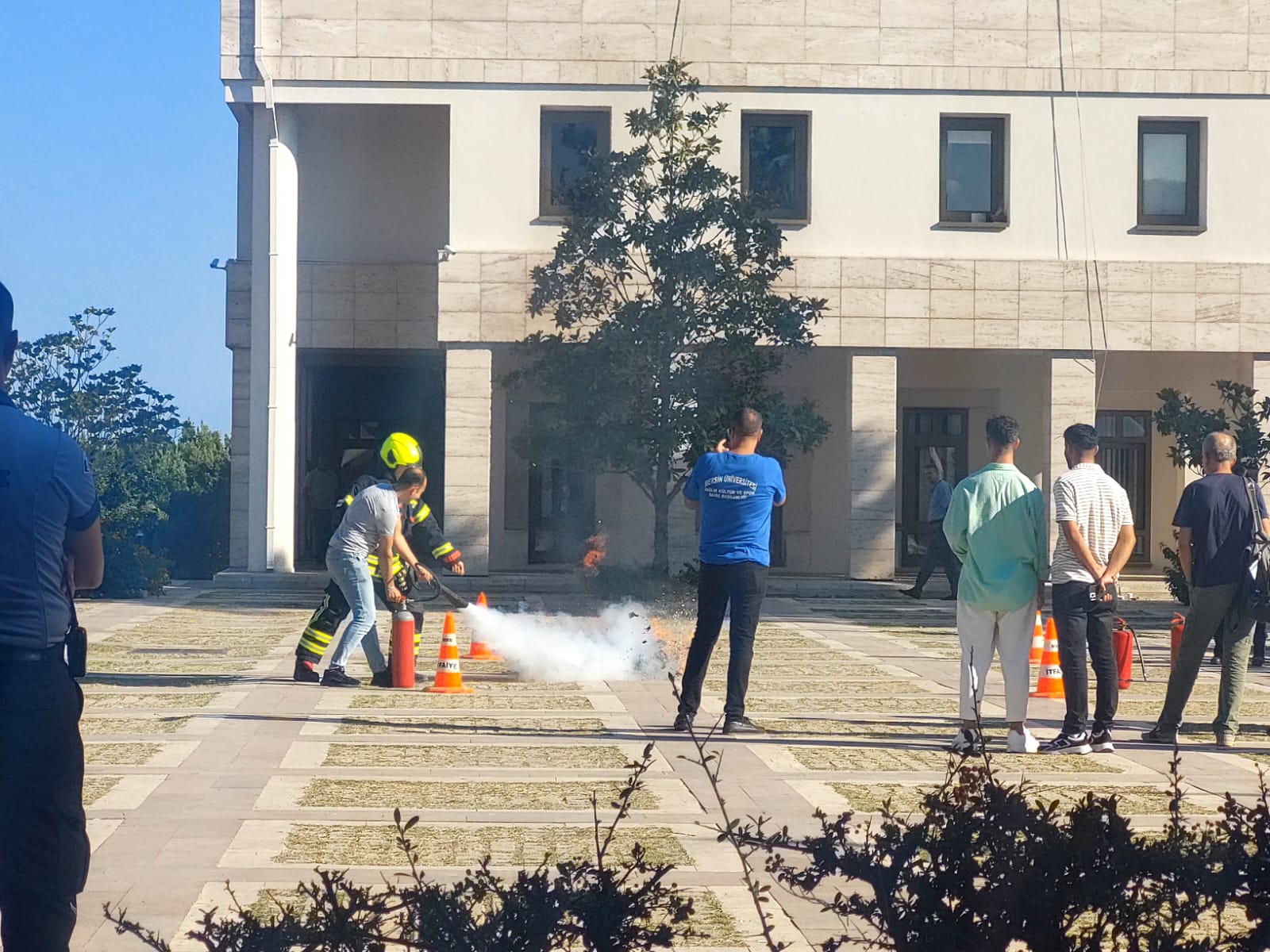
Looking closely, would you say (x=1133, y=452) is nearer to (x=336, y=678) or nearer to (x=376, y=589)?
(x=376, y=589)

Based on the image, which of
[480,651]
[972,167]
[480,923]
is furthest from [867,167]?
[480,923]

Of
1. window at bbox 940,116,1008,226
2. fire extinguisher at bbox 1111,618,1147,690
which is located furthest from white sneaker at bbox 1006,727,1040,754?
window at bbox 940,116,1008,226

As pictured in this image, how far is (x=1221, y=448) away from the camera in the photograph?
9555mm

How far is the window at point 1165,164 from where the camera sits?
83.6 ft

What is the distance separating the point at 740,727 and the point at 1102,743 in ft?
6.74

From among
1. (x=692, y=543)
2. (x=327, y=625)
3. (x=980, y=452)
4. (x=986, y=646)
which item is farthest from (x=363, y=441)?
(x=986, y=646)

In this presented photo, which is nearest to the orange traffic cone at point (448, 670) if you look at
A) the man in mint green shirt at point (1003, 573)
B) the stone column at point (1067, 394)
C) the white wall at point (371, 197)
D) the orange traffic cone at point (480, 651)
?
the orange traffic cone at point (480, 651)

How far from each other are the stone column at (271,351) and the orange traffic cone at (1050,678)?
49.3 ft

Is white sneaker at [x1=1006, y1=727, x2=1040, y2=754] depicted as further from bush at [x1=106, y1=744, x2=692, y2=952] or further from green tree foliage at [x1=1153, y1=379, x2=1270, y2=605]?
green tree foliage at [x1=1153, y1=379, x2=1270, y2=605]

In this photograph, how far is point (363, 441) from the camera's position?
94.7 feet

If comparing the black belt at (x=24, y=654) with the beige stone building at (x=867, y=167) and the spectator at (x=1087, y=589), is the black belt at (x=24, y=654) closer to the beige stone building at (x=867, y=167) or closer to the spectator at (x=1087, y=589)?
the spectator at (x=1087, y=589)

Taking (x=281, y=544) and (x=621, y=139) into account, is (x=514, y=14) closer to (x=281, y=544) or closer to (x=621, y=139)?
(x=621, y=139)

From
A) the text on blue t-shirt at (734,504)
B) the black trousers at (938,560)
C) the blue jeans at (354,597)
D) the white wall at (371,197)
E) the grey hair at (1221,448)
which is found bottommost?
the black trousers at (938,560)

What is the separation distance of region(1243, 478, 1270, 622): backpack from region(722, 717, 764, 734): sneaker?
2903 millimetres
